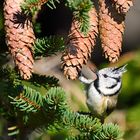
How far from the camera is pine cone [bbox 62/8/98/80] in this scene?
1.16m

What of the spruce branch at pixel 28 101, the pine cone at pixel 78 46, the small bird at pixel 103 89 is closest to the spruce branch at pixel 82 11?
the pine cone at pixel 78 46

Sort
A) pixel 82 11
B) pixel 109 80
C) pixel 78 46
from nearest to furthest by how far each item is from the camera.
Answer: pixel 82 11, pixel 78 46, pixel 109 80

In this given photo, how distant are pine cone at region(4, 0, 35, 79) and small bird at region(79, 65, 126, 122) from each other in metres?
0.79

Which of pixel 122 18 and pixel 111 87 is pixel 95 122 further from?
pixel 111 87

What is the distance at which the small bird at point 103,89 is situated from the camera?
6.55ft

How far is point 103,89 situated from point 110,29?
887 mm

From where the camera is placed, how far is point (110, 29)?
A: 1.20 meters

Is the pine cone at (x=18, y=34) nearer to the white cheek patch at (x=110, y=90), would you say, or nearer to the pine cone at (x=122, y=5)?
the pine cone at (x=122, y=5)

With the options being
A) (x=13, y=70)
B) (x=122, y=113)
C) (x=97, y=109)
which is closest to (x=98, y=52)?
(x=122, y=113)

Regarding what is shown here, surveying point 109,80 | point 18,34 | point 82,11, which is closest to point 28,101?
point 18,34

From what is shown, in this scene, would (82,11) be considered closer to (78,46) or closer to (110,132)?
(78,46)

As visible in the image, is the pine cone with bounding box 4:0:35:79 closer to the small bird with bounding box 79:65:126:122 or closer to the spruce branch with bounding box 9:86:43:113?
the spruce branch with bounding box 9:86:43:113

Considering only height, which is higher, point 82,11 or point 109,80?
point 82,11

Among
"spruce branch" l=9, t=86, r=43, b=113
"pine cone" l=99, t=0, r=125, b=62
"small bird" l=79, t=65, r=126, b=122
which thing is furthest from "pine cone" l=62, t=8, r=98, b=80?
"small bird" l=79, t=65, r=126, b=122
